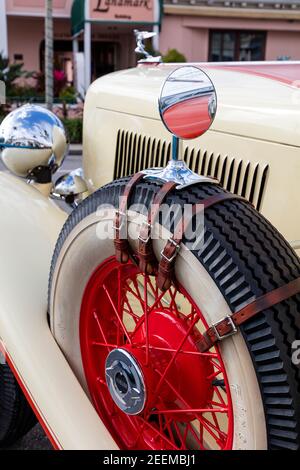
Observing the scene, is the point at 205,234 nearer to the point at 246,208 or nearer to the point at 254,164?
the point at 246,208

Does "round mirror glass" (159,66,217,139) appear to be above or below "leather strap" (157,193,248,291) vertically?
above

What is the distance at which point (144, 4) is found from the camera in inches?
646

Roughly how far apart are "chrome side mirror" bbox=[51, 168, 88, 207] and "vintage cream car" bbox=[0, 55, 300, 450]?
50 centimetres

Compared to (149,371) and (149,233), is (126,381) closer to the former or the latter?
(149,371)

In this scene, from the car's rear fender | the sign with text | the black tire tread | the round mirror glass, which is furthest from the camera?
the sign with text

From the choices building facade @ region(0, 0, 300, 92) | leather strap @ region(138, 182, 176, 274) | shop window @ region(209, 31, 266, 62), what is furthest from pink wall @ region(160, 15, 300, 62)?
leather strap @ region(138, 182, 176, 274)

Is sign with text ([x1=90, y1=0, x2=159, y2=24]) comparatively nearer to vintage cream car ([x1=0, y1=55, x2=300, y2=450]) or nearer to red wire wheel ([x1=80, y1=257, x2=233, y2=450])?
vintage cream car ([x1=0, y1=55, x2=300, y2=450])

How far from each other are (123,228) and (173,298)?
0.21m

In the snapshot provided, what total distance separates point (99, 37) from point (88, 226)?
19.7 meters

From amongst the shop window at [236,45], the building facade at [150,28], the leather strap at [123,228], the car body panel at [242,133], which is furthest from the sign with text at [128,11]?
the leather strap at [123,228]

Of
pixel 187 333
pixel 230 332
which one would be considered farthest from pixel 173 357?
pixel 230 332

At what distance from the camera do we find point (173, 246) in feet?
3.57

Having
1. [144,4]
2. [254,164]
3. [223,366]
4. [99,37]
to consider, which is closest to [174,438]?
[223,366]

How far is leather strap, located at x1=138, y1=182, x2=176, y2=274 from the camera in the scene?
3.75ft
